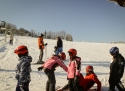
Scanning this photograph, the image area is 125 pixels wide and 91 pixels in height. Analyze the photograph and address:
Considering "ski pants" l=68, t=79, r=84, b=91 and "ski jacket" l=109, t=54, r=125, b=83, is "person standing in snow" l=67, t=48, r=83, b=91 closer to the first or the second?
"ski pants" l=68, t=79, r=84, b=91

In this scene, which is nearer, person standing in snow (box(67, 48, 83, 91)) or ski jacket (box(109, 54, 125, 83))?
person standing in snow (box(67, 48, 83, 91))

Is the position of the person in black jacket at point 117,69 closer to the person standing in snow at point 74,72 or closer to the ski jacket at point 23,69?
the person standing in snow at point 74,72

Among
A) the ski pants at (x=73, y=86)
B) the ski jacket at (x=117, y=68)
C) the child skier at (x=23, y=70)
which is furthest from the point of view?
the ski jacket at (x=117, y=68)

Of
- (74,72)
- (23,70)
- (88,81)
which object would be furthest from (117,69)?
(23,70)

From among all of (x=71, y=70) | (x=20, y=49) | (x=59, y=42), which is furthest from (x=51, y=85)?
(x=59, y=42)

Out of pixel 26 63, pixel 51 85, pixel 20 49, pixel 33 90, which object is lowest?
pixel 33 90

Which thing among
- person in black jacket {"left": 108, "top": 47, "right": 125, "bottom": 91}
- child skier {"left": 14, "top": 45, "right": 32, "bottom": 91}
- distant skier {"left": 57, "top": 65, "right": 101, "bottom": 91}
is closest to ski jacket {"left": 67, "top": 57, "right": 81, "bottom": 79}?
distant skier {"left": 57, "top": 65, "right": 101, "bottom": 91}

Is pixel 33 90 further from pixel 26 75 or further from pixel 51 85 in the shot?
pixel 26 75

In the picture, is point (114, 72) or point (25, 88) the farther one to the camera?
point (114, 72)

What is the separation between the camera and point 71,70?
546cm

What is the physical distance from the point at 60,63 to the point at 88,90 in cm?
149

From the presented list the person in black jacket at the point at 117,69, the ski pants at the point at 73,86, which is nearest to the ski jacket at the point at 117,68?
the person in black jacket at the point at 117,69

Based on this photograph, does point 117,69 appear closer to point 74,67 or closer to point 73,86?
point 74,67

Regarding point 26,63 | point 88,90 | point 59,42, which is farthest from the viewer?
point 59,42
